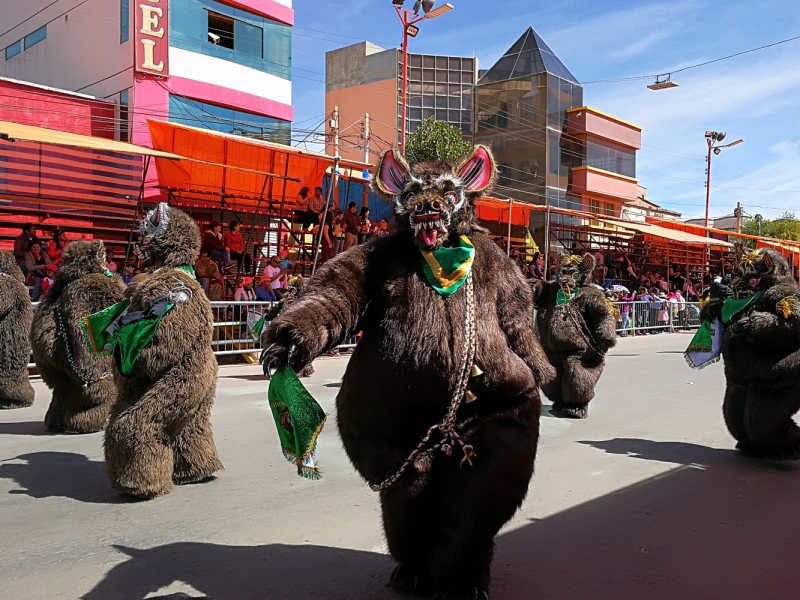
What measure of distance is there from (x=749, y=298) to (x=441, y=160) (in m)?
3.94

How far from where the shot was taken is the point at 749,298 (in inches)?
237

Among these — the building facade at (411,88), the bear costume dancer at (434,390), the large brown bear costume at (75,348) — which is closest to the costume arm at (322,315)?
the bear costume dancer at (434,390)

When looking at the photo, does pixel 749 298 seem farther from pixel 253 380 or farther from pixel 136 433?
pixel 253 380

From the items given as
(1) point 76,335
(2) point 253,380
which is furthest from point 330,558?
(2) point 253,380

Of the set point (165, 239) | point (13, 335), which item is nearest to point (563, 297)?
point (165, 239)

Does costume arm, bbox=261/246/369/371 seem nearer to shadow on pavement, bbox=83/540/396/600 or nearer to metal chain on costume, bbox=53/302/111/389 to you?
shadow on pavement, bbox=83/540/396/600

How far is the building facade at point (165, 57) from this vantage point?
19581 millimetres

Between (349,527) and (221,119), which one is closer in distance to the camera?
(349,527)

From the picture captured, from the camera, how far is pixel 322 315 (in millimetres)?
2850

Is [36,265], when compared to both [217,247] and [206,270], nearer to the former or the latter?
[206,270]

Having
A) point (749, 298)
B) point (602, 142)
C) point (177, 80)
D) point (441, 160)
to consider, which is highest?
point (602, 142)

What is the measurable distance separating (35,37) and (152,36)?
695 cm

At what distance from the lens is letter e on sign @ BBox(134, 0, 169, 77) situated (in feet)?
63.7

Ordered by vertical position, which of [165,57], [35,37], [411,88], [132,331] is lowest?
[132,331]
